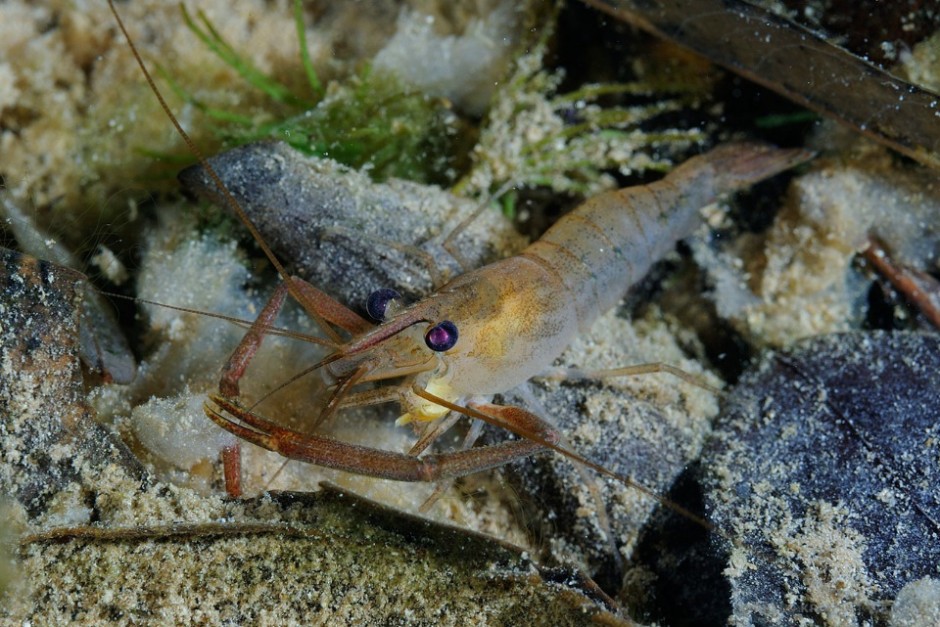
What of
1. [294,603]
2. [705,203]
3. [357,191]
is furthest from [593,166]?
[294,603]

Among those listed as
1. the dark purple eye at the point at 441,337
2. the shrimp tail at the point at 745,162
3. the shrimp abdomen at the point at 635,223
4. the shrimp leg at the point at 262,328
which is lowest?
the shrimp leg at the point at 262,328

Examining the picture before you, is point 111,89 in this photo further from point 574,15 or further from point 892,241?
point 892,241

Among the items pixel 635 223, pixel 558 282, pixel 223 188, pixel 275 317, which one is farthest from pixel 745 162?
pixel 223 188

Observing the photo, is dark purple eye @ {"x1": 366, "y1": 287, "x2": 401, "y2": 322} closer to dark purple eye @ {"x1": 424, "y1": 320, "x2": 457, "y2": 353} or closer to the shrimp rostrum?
the shrimp rostrum

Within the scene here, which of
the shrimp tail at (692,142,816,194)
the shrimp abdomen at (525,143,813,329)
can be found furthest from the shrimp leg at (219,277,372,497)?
the shrimp tail at (692,142,816,194)

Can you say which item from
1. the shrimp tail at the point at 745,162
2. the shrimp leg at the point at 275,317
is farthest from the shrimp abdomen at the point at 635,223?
the shrimp leg at the point at 275,317

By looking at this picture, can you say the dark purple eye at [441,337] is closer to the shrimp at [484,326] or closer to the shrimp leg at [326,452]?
the shrimp at [484,326]

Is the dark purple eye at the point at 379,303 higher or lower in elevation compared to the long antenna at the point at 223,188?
lower

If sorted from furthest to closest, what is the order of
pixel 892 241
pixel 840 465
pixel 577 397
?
pixel 892 241, pixel 577 397, pixel 840 465

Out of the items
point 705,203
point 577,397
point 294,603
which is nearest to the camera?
point 294,603
